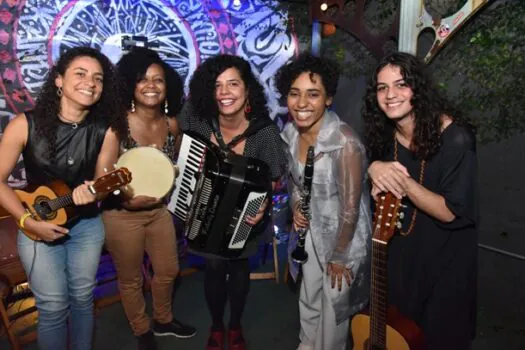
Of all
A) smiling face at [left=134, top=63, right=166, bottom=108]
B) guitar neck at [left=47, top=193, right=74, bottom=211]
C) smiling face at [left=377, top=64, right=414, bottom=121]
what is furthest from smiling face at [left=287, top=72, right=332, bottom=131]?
guitar neck at [left=47, top=193, right=74, bottom=211]

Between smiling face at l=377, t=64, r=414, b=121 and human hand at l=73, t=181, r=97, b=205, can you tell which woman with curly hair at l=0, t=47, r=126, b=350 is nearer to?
human hand at l=73, t=181, r=97, b=205

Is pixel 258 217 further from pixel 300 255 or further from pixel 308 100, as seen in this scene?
pixel 308 100

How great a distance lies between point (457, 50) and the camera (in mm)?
3617

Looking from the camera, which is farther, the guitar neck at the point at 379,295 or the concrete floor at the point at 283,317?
the concrete floor at the point at 283,317

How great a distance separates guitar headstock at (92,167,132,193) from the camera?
2.08 metres

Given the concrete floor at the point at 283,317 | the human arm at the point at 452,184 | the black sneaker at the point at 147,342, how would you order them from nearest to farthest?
1. the human arm at the point at 452,184
2. the black sneaker at the point at 147,342
3. the concrete floor at the point at 283,317

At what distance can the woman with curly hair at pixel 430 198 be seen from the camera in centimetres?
184

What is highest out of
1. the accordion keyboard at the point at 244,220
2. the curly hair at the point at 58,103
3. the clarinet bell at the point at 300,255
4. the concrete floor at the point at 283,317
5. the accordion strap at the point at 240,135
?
the curly hair at the point at 58,103

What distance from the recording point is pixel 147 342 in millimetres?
2912

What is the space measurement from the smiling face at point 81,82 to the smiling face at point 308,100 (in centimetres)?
123

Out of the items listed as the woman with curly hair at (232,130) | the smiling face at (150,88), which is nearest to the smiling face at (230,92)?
the woman with curly hair at (232,130)

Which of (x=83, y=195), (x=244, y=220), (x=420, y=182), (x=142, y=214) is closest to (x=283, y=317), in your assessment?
(x=244, y=220)

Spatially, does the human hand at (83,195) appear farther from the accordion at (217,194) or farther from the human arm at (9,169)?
the accordion at (217,194)

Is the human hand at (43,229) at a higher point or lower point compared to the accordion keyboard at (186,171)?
lower
